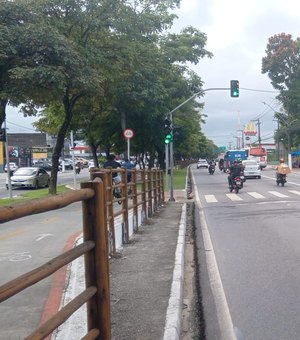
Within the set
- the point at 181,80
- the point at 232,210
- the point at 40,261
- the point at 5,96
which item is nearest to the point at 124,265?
the point at 40,261

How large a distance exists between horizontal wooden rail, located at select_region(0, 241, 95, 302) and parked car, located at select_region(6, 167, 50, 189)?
102ft

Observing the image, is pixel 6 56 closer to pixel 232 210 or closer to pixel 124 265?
pixel 232 210

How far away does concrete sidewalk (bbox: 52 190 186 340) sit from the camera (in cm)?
483

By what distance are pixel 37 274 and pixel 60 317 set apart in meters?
0.36

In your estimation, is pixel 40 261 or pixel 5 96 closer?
pixel 40 261

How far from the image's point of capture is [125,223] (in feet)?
31.7

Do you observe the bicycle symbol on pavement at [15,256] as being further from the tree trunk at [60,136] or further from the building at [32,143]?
the building at [32,143]

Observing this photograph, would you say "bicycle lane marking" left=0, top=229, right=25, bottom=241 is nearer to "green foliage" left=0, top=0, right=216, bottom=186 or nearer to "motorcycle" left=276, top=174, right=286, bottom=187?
"green foliage" left=0, top=0, right=216, bottom=186

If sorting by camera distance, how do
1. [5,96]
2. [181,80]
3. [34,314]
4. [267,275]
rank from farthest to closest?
[181,80] → [5,96] → [267,275] → [34,314]

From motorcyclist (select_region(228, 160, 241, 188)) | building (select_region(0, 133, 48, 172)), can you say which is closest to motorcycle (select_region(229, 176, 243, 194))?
motorcyclist (select_region(228, 160, 241, 188))

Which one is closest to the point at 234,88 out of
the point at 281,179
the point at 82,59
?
the point at 281,179

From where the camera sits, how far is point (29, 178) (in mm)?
33562

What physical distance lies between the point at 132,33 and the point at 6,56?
7753 mm

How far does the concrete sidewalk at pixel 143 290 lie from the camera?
4.83 m
